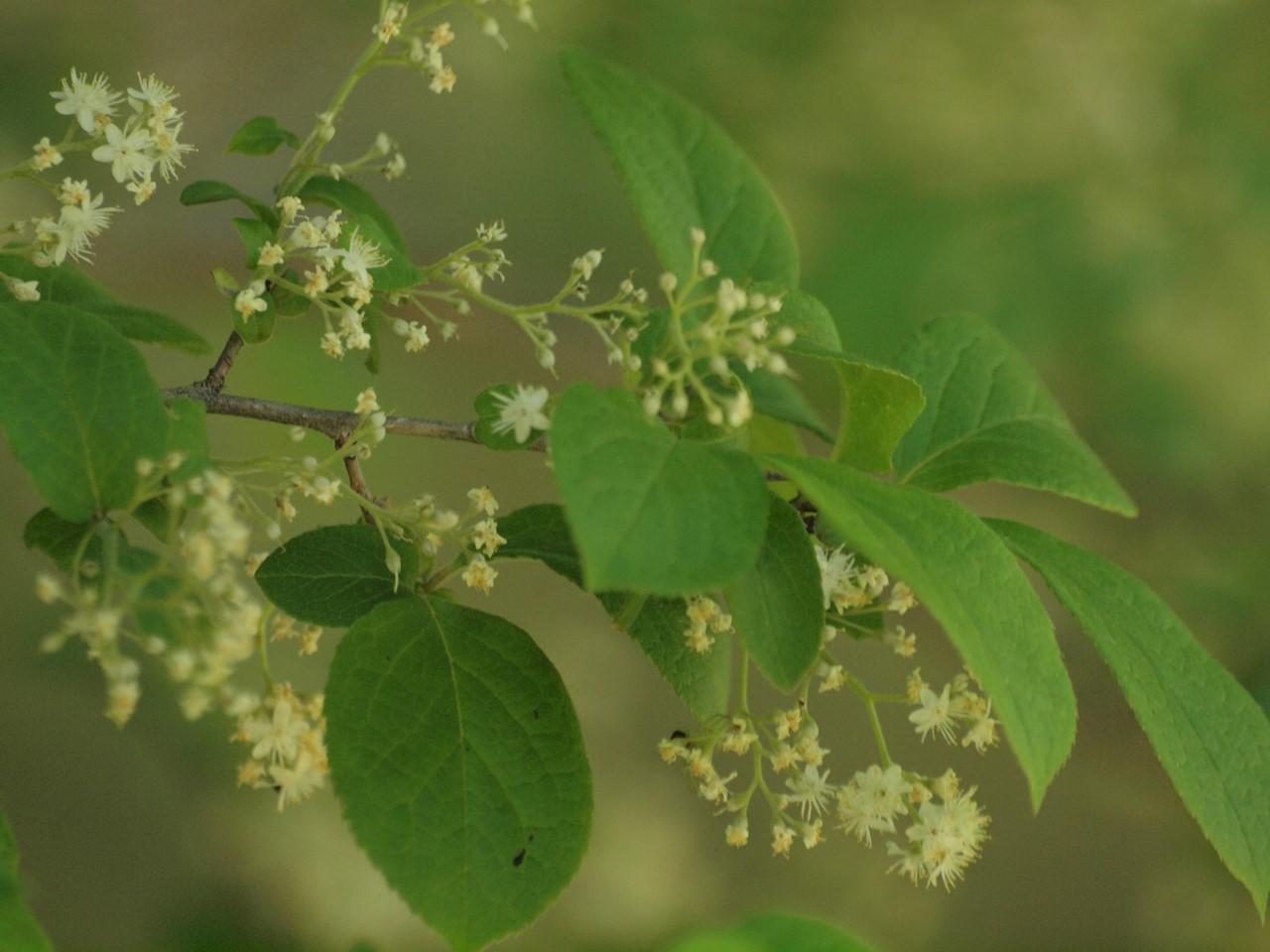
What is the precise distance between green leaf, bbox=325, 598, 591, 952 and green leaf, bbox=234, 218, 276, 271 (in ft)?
0.50

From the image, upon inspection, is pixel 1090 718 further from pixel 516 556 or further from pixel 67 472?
pixel 67 472

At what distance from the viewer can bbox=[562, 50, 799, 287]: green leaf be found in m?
0.59

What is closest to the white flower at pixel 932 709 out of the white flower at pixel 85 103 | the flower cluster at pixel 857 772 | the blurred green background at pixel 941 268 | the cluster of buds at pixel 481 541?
the flower cluster at pixel 857 772

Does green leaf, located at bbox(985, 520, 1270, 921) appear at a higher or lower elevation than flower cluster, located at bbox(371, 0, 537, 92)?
lower

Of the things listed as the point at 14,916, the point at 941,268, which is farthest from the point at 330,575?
the point at 941,268

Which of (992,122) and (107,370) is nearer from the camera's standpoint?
(107,370)

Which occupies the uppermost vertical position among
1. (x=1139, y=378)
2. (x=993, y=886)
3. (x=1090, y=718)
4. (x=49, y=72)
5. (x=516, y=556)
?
(x=516, y=556)

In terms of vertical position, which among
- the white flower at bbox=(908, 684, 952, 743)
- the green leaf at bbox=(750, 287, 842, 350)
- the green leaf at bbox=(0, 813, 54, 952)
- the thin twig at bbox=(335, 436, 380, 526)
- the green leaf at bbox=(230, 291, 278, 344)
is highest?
the green leaf at bbox=(750, 287, 842, 350)

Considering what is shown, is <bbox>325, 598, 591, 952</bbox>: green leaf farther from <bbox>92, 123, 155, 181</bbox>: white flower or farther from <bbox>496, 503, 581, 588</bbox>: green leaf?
<bbox>92, 123, 155, 181</bbox>: white flower

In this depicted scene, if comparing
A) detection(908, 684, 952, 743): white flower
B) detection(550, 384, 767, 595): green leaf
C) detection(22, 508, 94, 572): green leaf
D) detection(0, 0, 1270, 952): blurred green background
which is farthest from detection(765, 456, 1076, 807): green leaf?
detection(0, 0, 1270, 952): blurred green background

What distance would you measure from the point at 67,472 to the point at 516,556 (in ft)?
0.60

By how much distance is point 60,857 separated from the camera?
4.58ft

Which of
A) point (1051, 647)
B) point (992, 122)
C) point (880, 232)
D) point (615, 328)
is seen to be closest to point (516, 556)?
point (615, 328)

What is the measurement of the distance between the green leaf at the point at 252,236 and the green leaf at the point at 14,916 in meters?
0.23
